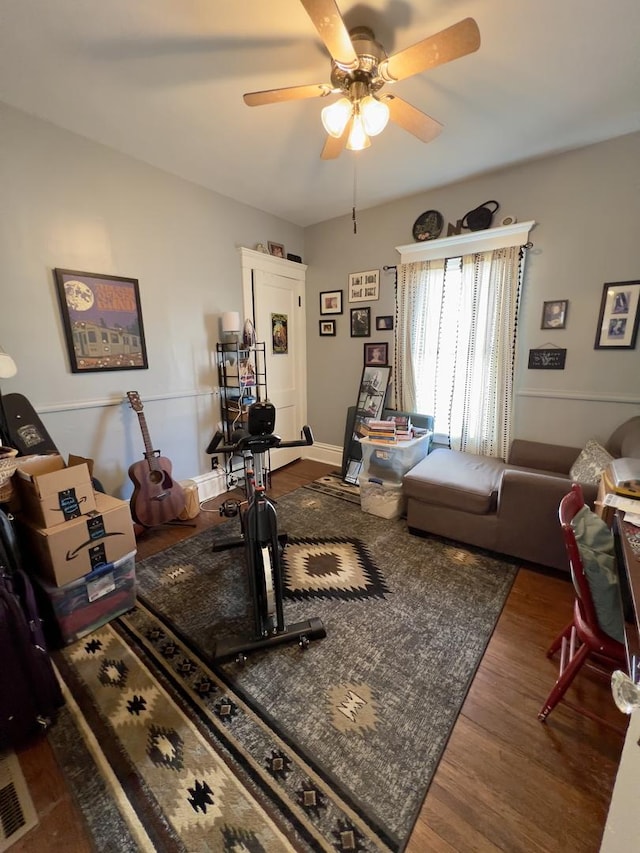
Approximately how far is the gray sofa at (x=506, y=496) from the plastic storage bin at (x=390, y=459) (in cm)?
17

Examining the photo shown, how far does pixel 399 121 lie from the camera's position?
166 centimetres

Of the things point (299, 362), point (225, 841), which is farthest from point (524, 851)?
point (299, 362)

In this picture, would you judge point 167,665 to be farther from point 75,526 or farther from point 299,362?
point 299,362

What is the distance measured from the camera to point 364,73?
144cm

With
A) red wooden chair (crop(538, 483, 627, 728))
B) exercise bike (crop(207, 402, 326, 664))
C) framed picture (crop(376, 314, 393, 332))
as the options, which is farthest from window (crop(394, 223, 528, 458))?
exercise bike (crop(207, 402, 326, 664))

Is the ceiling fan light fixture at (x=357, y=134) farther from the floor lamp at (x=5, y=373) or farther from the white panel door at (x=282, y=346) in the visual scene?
the floor lamp at (x=5, y=373)

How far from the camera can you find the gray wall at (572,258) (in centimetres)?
232

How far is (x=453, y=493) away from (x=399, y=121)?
214 centimetres

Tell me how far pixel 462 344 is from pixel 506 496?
1468mm

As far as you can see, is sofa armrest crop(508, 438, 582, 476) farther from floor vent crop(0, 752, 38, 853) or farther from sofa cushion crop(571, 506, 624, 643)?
floor vent crop(0, 752, 38, 853)

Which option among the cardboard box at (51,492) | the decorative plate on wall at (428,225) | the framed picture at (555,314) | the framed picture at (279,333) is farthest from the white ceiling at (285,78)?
the cardboard box at (51,492)

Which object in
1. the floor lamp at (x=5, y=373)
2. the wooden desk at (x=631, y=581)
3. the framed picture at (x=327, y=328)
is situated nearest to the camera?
the wooden desk at (x=631, y=581)

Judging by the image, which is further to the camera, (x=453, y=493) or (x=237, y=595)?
(x=453, y=493)

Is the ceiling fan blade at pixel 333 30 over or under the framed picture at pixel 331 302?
over
